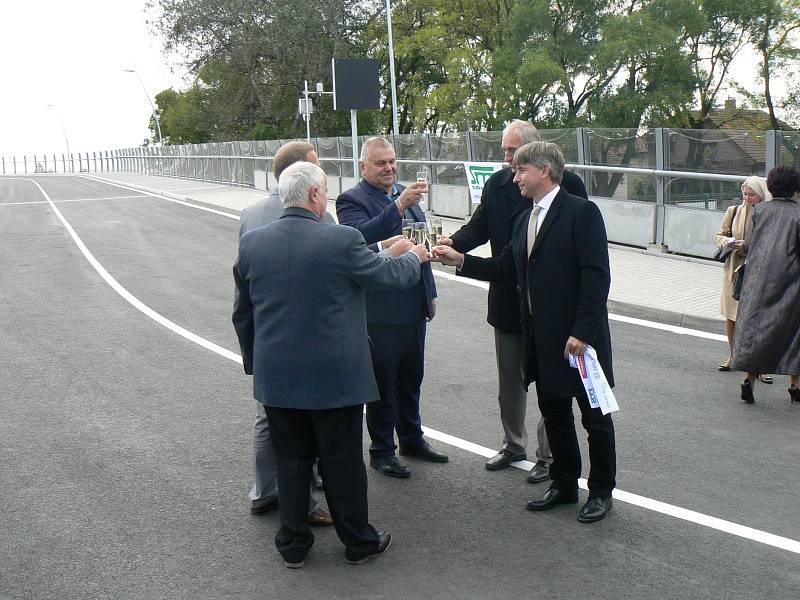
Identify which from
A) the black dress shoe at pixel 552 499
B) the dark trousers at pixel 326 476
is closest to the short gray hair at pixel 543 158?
the dark trousers at pixel 326 476

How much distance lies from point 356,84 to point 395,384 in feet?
41.4

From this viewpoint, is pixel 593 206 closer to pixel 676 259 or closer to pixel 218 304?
pixel 218 304

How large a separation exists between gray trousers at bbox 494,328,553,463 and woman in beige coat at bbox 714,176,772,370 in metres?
3.02

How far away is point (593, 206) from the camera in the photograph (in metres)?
5.13

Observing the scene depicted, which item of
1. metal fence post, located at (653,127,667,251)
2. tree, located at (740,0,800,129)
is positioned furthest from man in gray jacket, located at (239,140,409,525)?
tree, located at (740,0,800,129)

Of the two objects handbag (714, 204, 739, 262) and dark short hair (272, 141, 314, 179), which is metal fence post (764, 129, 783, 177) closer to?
handbag (714, 204, 739, 262)

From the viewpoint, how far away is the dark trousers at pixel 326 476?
4617mm

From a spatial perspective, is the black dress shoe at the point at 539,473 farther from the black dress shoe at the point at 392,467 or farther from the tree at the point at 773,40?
the tree at the point at 773,40

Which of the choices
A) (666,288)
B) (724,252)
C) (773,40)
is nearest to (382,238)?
(724,252)

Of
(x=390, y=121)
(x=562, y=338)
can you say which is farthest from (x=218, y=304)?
(x=390, y=121)

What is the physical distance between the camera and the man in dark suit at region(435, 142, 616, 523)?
5023 mm

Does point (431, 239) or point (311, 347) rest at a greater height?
point (431, 239)

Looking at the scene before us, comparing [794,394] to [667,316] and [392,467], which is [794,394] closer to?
[667,316]

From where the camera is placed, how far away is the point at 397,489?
18.7ft
